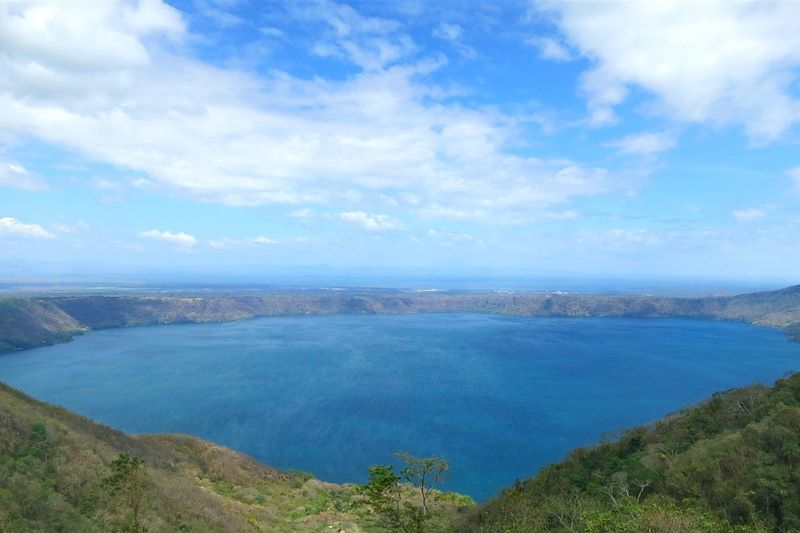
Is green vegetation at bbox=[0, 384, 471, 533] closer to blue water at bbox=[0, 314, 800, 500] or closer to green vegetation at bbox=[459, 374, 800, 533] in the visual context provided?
green vegetation at bbox=[459, 374, 800, 533]

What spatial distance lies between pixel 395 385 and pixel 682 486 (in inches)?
2661

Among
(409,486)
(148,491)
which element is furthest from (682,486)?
(148,491)

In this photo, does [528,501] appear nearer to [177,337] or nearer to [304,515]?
[304,515]

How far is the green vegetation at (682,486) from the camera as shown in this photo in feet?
51.9

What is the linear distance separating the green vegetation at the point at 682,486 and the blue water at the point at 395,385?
64.5 feet

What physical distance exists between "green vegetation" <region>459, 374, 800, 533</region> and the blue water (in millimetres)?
19651

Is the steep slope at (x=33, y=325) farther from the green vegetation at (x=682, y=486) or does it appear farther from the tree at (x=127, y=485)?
the green vegetation at (x=682, y=486)

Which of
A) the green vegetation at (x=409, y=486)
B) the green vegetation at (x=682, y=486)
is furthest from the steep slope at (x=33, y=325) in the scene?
the green vegetation at (x=682, y=486)

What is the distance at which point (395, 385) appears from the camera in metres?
85.6

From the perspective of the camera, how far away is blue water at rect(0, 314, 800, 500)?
56.7m

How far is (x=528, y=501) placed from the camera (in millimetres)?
23703

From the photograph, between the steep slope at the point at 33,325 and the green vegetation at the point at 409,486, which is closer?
the green vegetation at the point at 409,486

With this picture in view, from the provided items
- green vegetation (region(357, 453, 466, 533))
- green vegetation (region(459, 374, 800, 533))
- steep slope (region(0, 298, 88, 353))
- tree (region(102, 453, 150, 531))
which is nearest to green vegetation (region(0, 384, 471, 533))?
A: tree (region(102, 453, 150, 531))

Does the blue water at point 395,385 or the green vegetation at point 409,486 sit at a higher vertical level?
the green vegetation at point 409,486
